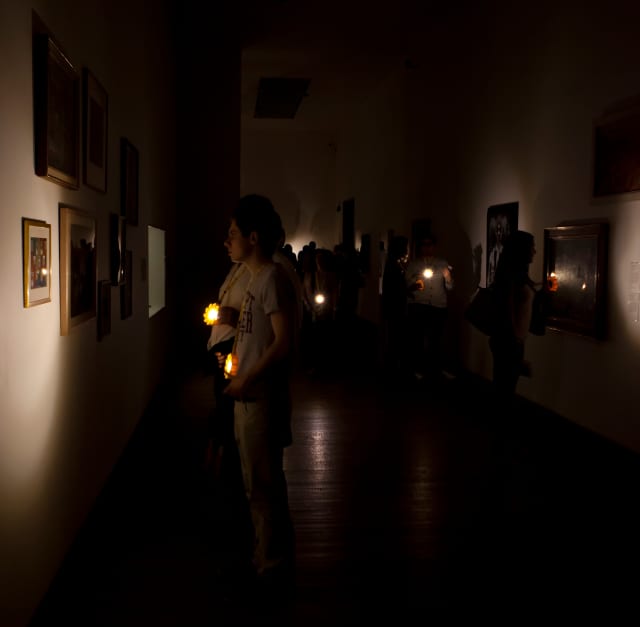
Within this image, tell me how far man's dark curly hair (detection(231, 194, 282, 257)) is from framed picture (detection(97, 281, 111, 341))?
1553 mm

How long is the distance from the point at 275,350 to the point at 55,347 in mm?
1064

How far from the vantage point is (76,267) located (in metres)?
4.06

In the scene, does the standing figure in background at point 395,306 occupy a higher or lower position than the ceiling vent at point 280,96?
lower

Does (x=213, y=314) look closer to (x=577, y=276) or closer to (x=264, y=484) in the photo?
(x=264, y=484)

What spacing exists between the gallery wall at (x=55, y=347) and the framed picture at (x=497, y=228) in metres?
4.35

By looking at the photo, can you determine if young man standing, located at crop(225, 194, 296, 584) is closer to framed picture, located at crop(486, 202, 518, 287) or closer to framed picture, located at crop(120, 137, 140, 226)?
framed picture, located at crop(120, 137, 140, 226)

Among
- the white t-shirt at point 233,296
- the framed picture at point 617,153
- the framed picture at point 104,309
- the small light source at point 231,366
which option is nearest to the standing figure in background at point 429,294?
the framed picture at point 617,153

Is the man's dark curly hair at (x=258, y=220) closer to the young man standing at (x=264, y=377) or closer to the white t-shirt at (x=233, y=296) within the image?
the young man standing at (x=264, y=377)

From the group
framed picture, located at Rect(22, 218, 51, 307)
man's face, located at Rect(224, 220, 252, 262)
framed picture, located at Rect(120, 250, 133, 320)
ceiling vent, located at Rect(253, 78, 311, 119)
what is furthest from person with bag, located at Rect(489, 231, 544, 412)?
ceiling vent, located at Rect(253, 78, 311, 119)

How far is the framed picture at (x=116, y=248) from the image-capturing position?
5426 millimetres

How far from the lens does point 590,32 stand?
7.07m

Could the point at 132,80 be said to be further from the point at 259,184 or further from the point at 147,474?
the point at 259,184

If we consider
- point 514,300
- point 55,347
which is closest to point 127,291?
point 55,347

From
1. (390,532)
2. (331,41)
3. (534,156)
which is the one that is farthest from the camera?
(331,41)
